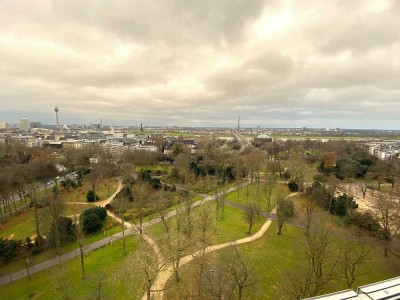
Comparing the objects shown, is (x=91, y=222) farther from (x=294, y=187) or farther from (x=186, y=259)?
(x=294, y=187)

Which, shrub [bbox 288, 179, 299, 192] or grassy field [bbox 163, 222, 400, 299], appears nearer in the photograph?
grassy field [bbox 163, 222, 400, 299]

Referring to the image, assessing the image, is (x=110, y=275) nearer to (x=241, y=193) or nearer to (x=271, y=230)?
(x=271, y=230)

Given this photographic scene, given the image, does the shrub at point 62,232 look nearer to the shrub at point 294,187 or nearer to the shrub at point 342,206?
the shrub at point 342,206

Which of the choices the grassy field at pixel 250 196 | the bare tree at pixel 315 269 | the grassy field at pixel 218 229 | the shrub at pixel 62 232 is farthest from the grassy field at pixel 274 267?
the shrub at pixel 62 232

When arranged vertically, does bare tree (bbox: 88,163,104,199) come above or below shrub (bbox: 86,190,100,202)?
above

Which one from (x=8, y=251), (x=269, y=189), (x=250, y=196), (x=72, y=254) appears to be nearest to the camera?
(x=8, y=251)

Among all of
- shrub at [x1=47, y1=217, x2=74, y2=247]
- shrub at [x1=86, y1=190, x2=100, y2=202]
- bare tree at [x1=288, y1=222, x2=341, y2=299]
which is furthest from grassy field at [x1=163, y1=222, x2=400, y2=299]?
shrub at [x1=86, y1=190, x2=100, y2=202]

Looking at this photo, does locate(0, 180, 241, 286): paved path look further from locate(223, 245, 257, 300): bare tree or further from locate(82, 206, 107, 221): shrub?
locate(223, 245, 257, 300): bare tree

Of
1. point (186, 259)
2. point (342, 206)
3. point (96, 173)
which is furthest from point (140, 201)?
point (342, 206)
